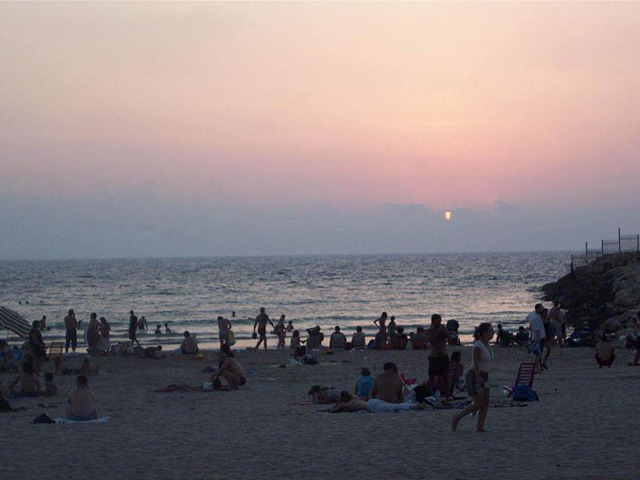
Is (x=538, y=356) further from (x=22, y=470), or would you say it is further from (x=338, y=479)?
(x=22, y=470)

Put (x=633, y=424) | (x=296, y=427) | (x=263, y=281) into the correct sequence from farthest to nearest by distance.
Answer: (x=263, y=281), (x=296, y=427), (x=633, y=424)

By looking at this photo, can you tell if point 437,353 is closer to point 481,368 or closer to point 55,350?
point 481,368

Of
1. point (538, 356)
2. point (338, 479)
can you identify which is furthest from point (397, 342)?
point (338, 479)

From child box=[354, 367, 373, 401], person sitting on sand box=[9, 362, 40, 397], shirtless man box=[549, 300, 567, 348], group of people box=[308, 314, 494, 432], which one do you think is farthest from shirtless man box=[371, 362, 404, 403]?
shirtless man box=[549, 300, 567, 348]

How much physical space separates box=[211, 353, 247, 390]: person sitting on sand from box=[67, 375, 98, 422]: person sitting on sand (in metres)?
4.23

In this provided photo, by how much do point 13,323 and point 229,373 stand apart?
25.9 ft

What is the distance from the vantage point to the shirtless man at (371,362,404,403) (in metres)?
13.8

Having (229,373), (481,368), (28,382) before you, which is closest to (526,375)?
(481,368)

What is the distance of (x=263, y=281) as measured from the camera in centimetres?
10869

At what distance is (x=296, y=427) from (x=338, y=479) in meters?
3.62

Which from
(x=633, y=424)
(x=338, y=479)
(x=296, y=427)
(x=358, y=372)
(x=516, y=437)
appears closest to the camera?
(x=338, y=479)

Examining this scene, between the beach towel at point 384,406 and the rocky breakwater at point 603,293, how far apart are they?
66.9 feet

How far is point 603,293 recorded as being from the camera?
48.2 meters

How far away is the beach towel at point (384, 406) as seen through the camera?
524 inches
